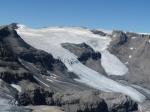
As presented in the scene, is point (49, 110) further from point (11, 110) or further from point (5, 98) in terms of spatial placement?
point (5, 98)

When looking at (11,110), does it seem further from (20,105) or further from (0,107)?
(20,105)

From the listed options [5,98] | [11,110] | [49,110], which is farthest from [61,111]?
[5,98]

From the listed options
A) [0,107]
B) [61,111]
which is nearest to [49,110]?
[61,111]

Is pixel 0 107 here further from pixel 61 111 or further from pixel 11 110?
pixel 61 111

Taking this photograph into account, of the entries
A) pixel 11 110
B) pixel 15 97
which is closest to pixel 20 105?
pixel 15 97

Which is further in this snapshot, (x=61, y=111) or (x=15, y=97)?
(x=15, y=97)

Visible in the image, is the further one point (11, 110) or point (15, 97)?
point (15, 97)
